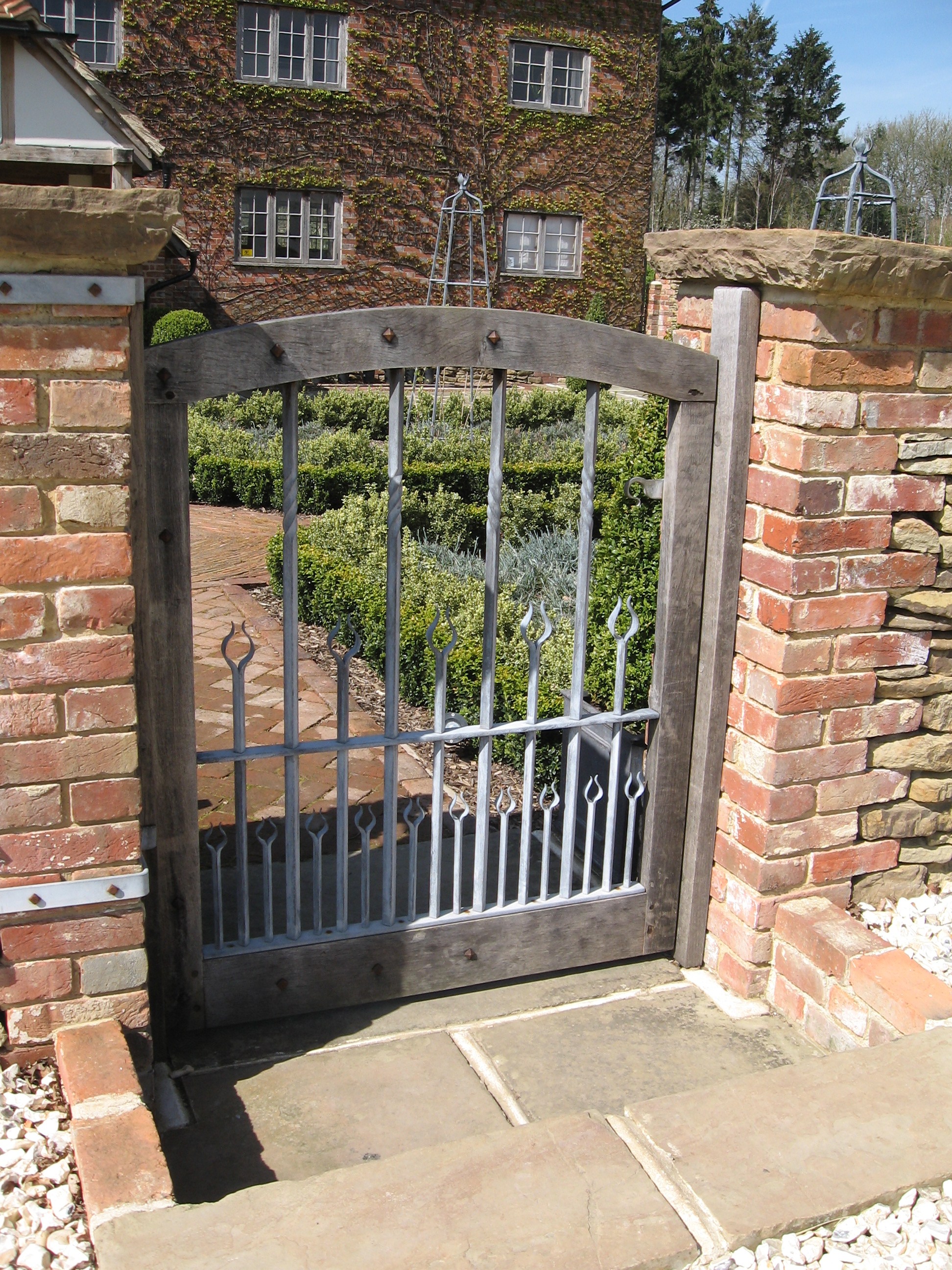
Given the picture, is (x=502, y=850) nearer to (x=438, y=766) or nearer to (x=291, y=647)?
(x=438, y=766)

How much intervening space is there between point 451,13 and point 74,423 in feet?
63.5

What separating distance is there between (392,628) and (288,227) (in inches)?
695

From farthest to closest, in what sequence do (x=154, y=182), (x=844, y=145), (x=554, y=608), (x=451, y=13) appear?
(x=844, y=145) → (x=451, y=13) → (x=154, y=182) → (x=554, y=608)

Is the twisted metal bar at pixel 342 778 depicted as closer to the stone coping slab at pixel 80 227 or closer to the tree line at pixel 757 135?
the stone coping slab at pixel 80 227

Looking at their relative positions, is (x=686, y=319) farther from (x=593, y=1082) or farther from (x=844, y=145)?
A: (x=844, y=145)

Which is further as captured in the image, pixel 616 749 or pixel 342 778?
pixel 616 749

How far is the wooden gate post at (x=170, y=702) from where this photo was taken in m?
2.47

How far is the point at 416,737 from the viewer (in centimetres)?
292

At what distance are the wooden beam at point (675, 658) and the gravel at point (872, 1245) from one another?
1.25m

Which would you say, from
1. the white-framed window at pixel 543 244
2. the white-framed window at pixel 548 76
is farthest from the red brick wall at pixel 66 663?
the white-framed window at pixel 548 76

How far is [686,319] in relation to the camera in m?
3.12

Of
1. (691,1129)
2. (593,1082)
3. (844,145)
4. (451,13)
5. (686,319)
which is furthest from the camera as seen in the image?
(844,145)

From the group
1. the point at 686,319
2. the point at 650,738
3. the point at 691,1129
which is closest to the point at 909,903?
the point at 650,738

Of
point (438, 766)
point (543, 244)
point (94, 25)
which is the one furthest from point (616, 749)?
point (543, 244)
